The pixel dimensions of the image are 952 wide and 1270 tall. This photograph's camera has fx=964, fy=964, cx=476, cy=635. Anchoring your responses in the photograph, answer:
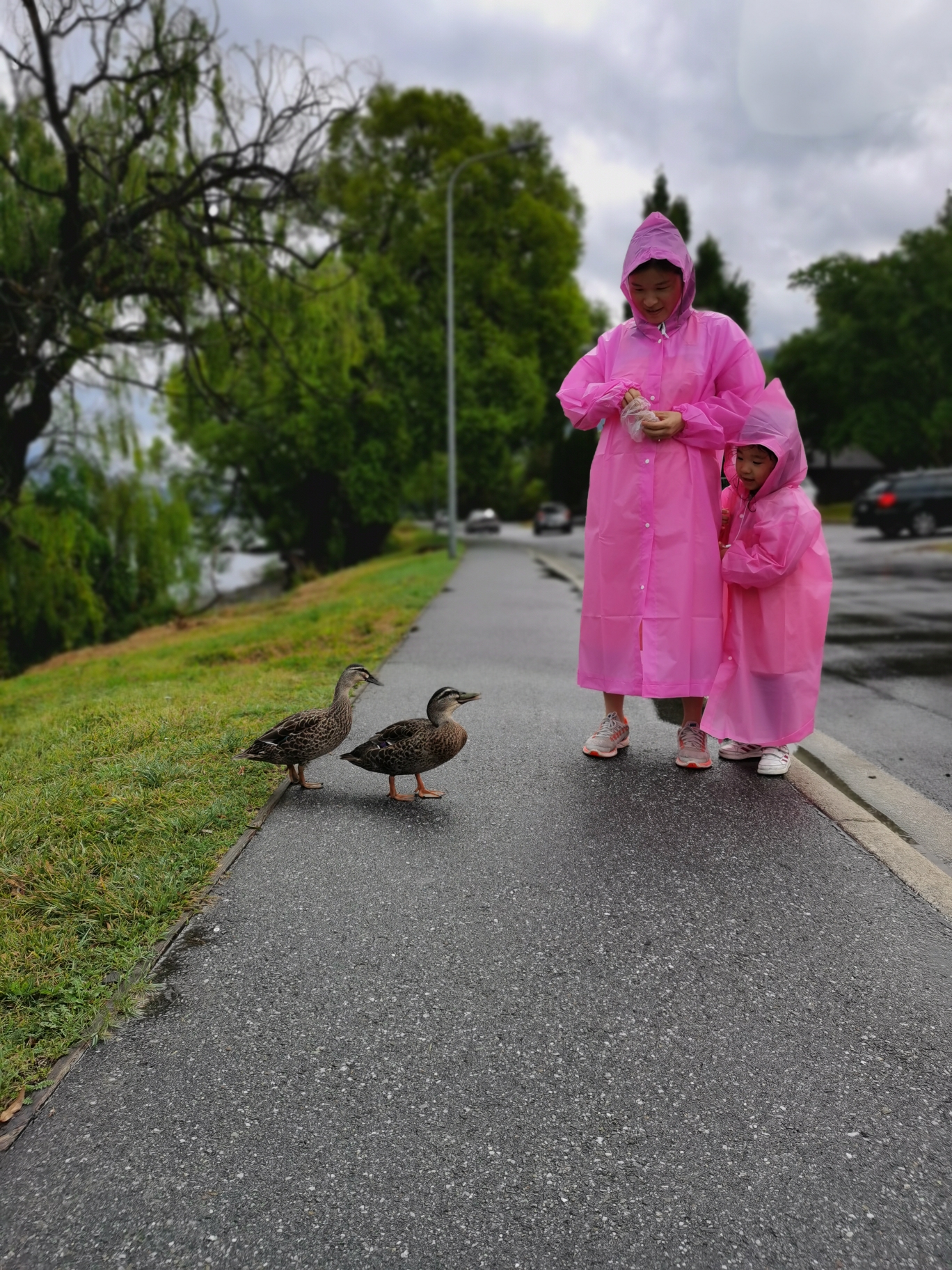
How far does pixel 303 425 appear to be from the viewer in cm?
2675

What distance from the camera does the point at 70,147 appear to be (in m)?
10.3

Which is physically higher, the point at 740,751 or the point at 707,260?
the point at 707,260

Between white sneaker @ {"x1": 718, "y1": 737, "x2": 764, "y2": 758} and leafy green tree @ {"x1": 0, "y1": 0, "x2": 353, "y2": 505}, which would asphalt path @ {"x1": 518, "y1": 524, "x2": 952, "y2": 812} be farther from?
leafy green tree @ {"x1": 0, "y1": 0, "x2": 353, "y2": 505}

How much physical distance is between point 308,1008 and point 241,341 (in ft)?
39.9

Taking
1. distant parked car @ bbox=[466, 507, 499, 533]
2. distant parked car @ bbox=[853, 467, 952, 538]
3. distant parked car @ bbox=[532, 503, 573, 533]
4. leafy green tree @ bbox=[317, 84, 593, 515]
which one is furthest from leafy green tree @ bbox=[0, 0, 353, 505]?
distant parked car @ bbox=[466, 507, 499, 533]

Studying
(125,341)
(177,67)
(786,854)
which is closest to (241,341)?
(125,341)

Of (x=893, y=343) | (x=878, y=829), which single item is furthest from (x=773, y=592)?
(x=893, y=343)

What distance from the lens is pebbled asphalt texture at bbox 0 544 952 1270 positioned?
6.08ft

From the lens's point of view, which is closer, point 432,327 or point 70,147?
point 70,147

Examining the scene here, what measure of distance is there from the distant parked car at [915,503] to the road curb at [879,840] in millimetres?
24540

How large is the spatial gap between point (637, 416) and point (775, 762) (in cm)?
174

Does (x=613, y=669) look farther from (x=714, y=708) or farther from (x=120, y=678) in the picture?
(x=120, y=678)

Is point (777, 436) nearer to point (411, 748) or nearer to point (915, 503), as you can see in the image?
point (411, 748)

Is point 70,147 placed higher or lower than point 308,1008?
higher
